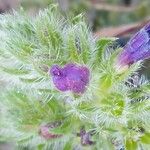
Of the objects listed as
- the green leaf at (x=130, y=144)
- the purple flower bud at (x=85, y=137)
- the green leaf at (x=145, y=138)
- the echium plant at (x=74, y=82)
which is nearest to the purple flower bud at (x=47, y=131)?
the echium plant at (x=74, y=82)

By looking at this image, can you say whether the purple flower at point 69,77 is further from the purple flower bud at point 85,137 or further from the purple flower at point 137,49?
the purple flower bud at point 85,137

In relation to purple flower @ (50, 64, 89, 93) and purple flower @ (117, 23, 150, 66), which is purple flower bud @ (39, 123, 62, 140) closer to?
purple flower @ (50, 64, 89, 93)

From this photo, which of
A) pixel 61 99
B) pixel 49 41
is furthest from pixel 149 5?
pixel 49 41

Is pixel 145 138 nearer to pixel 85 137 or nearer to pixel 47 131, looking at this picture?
pixel 85 137

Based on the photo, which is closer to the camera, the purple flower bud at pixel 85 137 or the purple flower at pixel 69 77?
the purple flower at pixel 69 77

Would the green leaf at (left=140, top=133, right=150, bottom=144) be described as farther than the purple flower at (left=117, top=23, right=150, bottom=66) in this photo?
Yes

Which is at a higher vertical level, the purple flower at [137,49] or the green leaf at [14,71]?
the purple flower at [137,49]

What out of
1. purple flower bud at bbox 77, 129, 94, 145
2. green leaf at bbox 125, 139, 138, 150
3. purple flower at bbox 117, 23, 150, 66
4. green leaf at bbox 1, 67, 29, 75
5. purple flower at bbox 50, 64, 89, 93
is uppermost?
purple flower at bbox 117, 23, 150, 66

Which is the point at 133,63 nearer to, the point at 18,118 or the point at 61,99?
the point at 61,99

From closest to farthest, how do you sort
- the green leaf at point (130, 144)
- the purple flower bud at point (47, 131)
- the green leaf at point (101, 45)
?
the green leaf at point (101, 45) < the green leaf at point (130, 144) < the purple flower bud at point (47, 131)

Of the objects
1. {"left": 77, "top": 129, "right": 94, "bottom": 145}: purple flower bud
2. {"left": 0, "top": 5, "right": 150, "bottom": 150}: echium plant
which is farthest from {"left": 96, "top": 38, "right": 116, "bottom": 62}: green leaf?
{"left": 77, "top": 129, "right": 94, "bottom": 145}: purple flower bud
